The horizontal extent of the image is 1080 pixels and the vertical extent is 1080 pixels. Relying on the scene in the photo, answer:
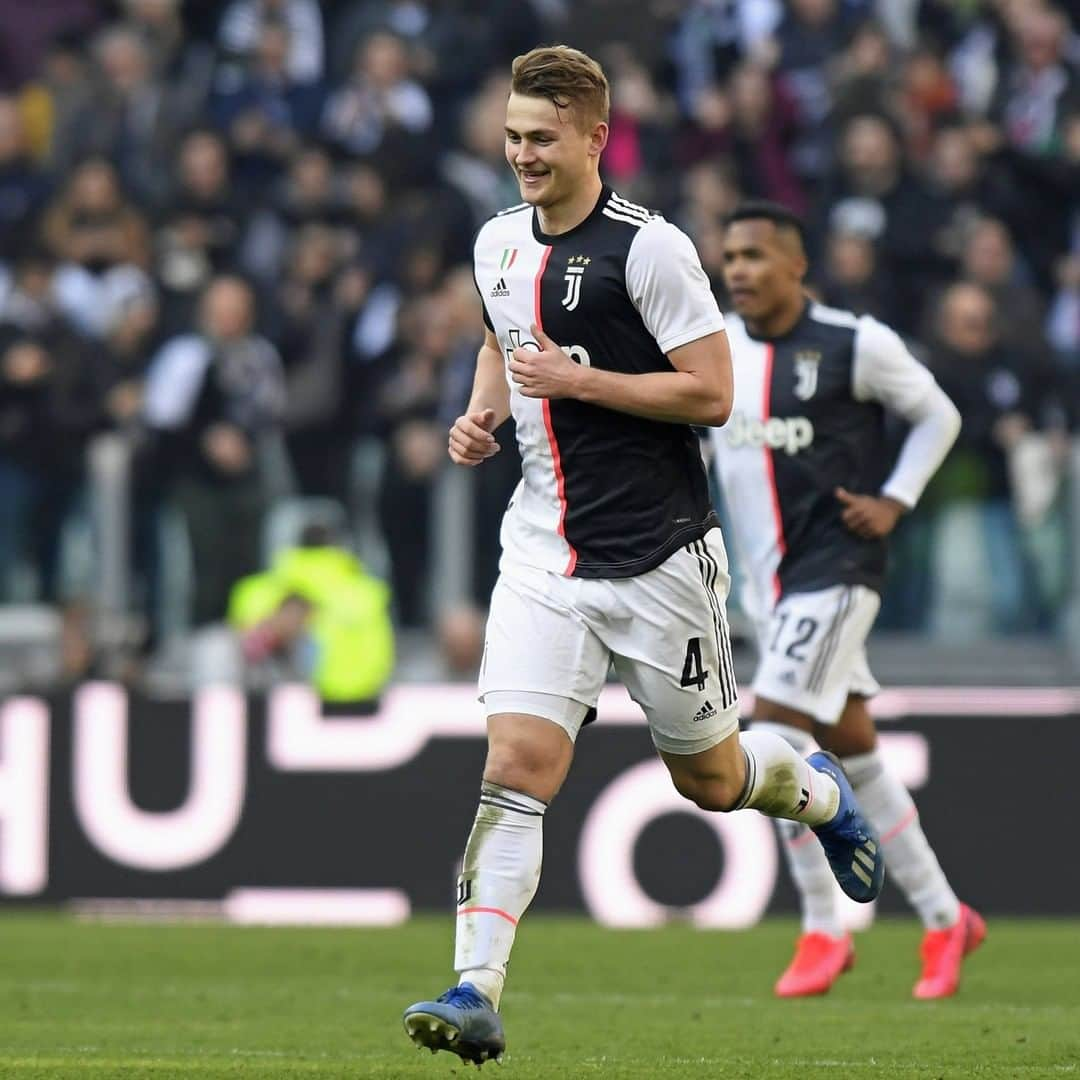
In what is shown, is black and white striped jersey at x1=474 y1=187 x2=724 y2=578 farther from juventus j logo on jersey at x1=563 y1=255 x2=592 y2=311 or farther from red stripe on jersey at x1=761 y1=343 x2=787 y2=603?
red stripe on jersey at x1=761 y1=343 x2=787 y2=603

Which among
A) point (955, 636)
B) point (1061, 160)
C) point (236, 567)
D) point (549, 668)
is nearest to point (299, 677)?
point (236, 567)

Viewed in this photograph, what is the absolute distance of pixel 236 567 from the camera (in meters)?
12.9

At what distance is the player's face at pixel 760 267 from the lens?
8.62m

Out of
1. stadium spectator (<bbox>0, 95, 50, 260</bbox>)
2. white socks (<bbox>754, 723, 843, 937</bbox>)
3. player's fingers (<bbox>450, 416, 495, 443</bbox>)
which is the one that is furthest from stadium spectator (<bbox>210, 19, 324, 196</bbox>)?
player's fingers (<bbox>450, 416, 495, 443</bbox>)

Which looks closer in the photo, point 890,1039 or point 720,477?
point 890,1039

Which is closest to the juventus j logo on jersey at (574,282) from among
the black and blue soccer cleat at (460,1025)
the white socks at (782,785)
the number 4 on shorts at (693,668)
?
the number 4 on shorts at (693,668)

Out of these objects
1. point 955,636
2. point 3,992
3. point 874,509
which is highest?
point 874,509

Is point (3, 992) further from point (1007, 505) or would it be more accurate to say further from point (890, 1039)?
point (1007, 505)

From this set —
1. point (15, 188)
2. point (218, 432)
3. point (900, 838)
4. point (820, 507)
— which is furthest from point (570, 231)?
point (15, 188)

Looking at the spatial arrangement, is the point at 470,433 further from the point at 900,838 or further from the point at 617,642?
the point at 900,838

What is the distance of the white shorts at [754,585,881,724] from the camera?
8508 mm

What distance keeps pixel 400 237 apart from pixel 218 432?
2785mm

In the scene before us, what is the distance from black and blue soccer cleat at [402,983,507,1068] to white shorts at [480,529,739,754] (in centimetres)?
74

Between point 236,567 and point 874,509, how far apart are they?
5076mm
